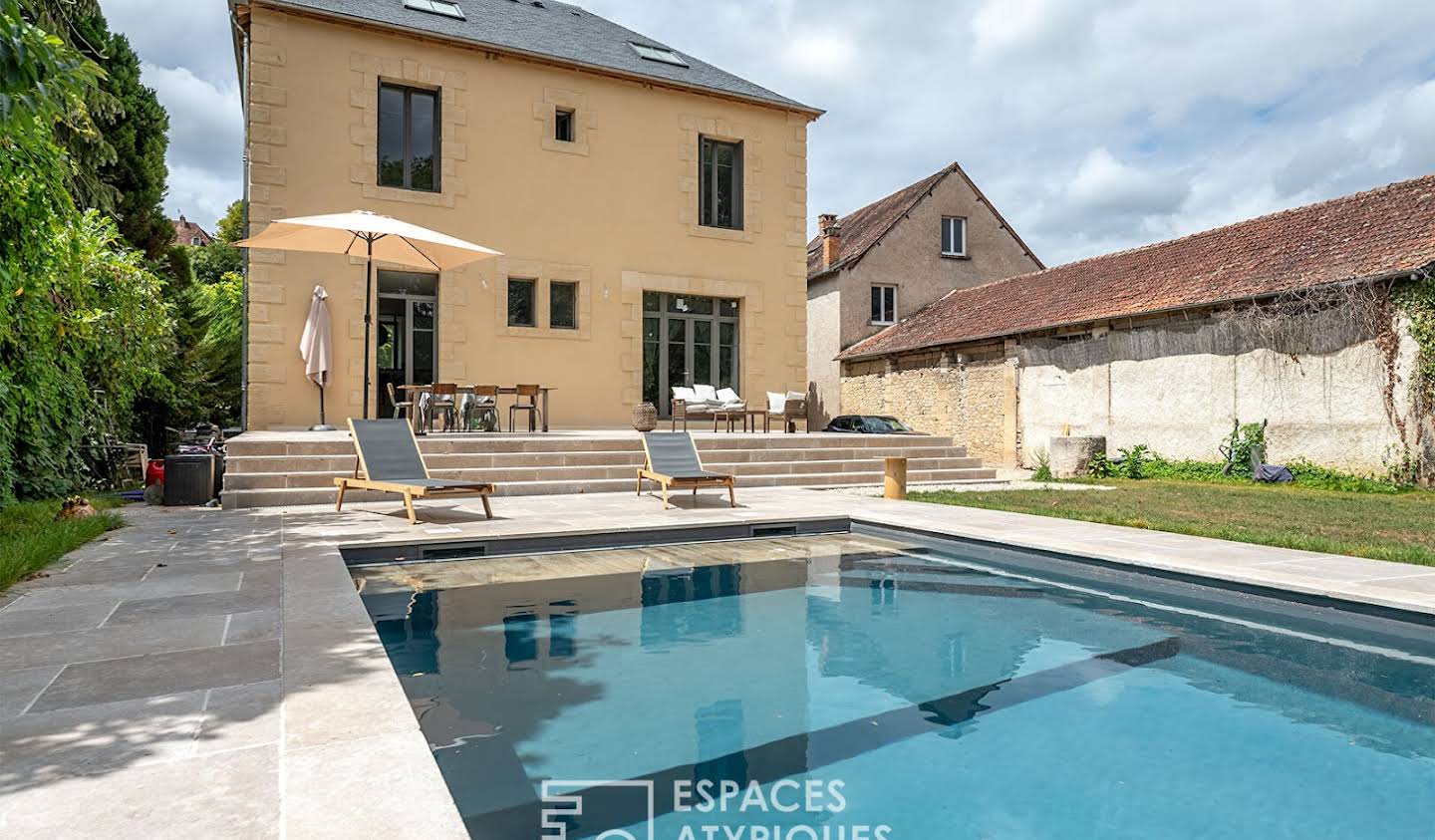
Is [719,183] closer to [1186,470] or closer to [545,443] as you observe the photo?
[545,443]

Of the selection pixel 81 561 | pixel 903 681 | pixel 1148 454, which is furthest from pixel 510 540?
pixel 1148 454

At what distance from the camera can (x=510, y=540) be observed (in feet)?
20.9

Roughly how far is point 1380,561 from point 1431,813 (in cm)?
370

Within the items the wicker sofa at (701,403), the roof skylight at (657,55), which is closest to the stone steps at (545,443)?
the wicker sofa at (701,403)

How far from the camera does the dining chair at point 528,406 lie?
11.7 meters

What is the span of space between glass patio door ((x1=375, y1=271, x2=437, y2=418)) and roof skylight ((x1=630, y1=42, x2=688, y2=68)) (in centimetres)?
642

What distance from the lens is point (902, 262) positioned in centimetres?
2372

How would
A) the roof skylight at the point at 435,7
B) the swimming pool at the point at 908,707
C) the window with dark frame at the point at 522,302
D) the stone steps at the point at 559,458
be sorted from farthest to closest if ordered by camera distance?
the roof skylight at the point at 435,7
the window with dark frame at the point at 522,302
the stone steps at the point at 559,458
the swimming pool at the point at 908,707

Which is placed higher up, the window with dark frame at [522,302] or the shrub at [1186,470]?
the window with dark frame at [522,302]

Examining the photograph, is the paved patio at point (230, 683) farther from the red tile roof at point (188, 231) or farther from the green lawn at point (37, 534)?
the red tile roof at point (188, 231)

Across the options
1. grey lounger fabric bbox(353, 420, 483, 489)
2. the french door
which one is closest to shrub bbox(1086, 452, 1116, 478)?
the french door

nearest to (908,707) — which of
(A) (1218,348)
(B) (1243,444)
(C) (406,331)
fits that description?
(C) (406,331)

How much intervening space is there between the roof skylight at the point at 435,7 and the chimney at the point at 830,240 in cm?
1250

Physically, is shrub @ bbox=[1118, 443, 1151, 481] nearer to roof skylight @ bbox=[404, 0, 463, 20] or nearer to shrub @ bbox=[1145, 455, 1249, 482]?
shrub @ bbox=[1145, 455, 1249, 482]
